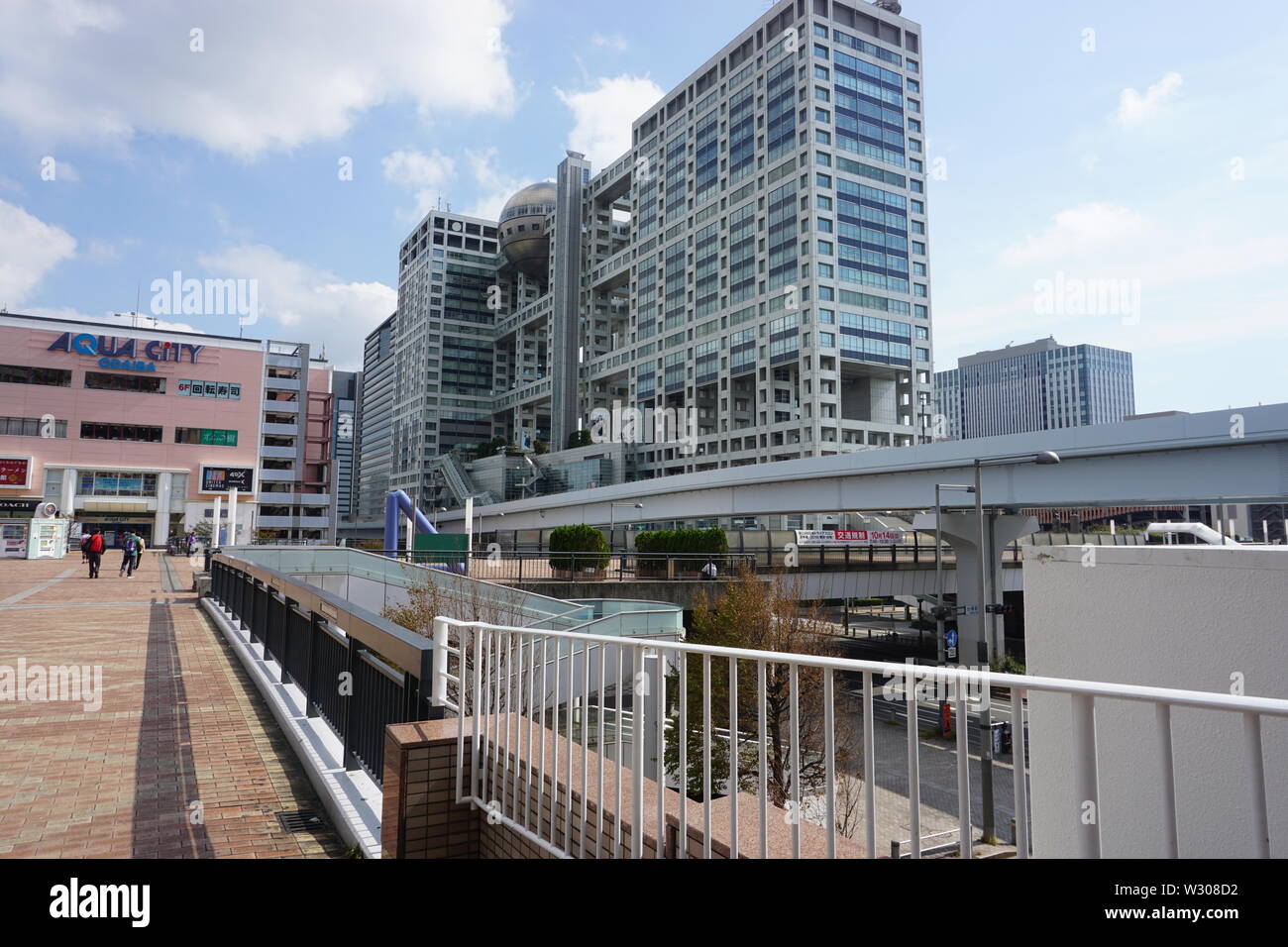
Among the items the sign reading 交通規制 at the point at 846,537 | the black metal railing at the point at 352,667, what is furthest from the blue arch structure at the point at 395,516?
the black metal railing at the point at 352,667

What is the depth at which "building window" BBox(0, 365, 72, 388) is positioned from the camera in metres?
64.9


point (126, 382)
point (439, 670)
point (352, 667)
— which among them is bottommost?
point (352, 667)

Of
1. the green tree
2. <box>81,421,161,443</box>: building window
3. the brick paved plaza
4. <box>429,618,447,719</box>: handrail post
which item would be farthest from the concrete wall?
<box>81,421,161,443</box>: building window

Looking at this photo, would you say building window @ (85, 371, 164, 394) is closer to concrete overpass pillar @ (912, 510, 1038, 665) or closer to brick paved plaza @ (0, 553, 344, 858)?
brick paved plaza @ (0, 553, 344, 858)

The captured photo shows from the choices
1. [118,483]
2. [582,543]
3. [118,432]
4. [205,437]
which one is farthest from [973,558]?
[118,432]

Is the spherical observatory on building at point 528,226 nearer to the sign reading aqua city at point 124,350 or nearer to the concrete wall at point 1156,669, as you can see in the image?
the sign reading aqua city at point 124,350

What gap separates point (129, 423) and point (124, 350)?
259 inches

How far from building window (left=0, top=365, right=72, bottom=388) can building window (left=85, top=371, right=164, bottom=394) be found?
163 cm

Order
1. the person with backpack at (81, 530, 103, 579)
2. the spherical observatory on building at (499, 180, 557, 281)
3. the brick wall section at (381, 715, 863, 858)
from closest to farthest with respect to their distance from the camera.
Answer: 1. the brick wall section at (381, 715, 863, 858)
2. the person with backpack at (81, 530, 103, 579)
3. the spherical observatory on building at (499, 180, 557, 281)

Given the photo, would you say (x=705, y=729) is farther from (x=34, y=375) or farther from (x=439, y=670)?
Result: (x=34, y=375)

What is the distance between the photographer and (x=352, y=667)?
223 inches

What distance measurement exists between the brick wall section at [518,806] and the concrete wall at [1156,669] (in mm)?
1117
